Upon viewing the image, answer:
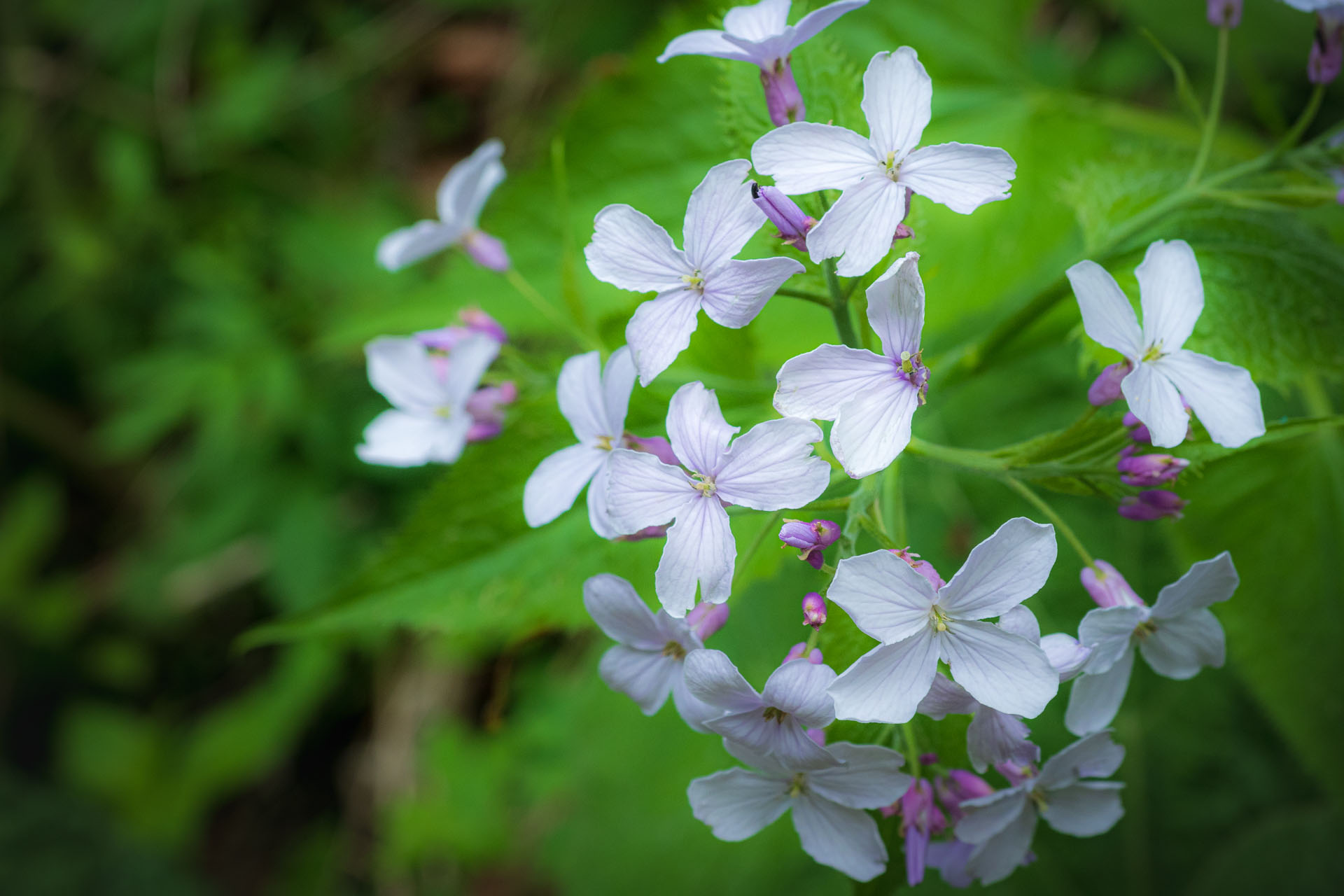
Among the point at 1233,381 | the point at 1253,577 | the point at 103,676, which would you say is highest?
the point at 1233,381

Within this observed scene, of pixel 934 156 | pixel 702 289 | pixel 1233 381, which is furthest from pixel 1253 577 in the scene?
pixel 702 289

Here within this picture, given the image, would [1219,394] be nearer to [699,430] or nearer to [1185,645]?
[1185,645]

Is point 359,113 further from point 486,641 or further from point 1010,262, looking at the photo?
point 1010,262

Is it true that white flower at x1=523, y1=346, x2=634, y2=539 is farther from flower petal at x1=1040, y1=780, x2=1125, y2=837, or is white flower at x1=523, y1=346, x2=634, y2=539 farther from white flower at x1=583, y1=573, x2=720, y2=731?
flower petal at x1=1040, y1=780, x2=1125, y2=837

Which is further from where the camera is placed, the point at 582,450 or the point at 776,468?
the point at 582,450

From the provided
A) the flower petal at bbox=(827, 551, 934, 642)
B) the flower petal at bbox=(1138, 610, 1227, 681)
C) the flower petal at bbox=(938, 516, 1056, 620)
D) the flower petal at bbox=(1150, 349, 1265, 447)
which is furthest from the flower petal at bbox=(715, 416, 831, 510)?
Answer: the flower petal at bbox=(1138, 610, 1227, 681)

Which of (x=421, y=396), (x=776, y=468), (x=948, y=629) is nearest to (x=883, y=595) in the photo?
(x=948, y=629)
